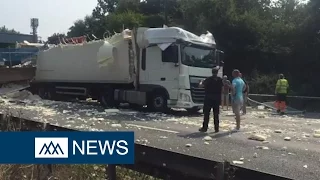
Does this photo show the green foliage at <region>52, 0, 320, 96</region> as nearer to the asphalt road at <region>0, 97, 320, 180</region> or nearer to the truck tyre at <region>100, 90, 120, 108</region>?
the truck tyre at <region>100, 90, 120, 108</region>

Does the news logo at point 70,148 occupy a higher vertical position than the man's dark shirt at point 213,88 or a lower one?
lower

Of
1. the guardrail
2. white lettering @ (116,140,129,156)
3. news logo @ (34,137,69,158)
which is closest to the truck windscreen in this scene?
the guardrail

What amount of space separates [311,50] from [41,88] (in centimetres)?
1772

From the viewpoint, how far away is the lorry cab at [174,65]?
1520cm

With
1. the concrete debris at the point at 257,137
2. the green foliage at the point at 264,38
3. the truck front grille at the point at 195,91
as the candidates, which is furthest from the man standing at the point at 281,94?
the concrete debris at the point at 257,137

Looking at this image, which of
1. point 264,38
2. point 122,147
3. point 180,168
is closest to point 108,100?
point 122,147

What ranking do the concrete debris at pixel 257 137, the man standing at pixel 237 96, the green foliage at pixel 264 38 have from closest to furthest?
the concrete debris at pixel 257 137 → the man standing at pixel 237 96 → the green foliage at pixel 264 38

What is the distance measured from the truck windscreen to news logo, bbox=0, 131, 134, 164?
10504 millimetres

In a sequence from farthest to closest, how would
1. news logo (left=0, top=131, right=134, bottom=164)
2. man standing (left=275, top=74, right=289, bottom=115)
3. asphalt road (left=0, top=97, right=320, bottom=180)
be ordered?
man standing (left=275, top=74, right=289, bottom=115), asphalt road (left=0, top=97, right=320, bottom=180), news logo (left=0, top=131, right=134, bottom=164)

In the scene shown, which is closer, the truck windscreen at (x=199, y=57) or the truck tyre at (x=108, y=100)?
the truck windscreen at (x=199, y=57)

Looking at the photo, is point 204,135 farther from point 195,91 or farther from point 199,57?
point 199,57

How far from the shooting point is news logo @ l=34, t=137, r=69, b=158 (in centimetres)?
489

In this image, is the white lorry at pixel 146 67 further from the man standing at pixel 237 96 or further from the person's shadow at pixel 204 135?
the person's shadow at pixel 204 135

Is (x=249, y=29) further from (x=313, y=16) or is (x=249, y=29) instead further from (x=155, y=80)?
(x=155, y=80)
